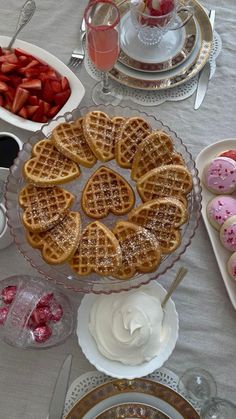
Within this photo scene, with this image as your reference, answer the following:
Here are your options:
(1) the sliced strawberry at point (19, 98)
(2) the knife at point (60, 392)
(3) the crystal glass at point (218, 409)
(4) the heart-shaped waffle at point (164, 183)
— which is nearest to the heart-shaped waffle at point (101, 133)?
(4) the heart-shaped waffle at point (164, 183)

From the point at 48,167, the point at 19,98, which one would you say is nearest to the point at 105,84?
the point at 19,98

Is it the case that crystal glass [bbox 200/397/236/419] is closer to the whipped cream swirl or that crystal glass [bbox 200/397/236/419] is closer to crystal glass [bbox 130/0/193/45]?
the whipped cream swirl

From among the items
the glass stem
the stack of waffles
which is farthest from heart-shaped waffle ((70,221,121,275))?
the glass stem

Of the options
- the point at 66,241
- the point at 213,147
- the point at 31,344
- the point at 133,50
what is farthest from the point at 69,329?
the point at 133,50

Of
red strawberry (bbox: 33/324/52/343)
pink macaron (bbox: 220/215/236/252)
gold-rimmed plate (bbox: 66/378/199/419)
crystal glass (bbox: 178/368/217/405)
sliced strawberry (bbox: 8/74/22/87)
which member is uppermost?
sliced strawberry (bbox: 8/74/22/87)

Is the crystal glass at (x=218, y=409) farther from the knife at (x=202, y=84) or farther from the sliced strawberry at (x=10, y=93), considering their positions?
the sliced strawberry at (x=10, y=93)
